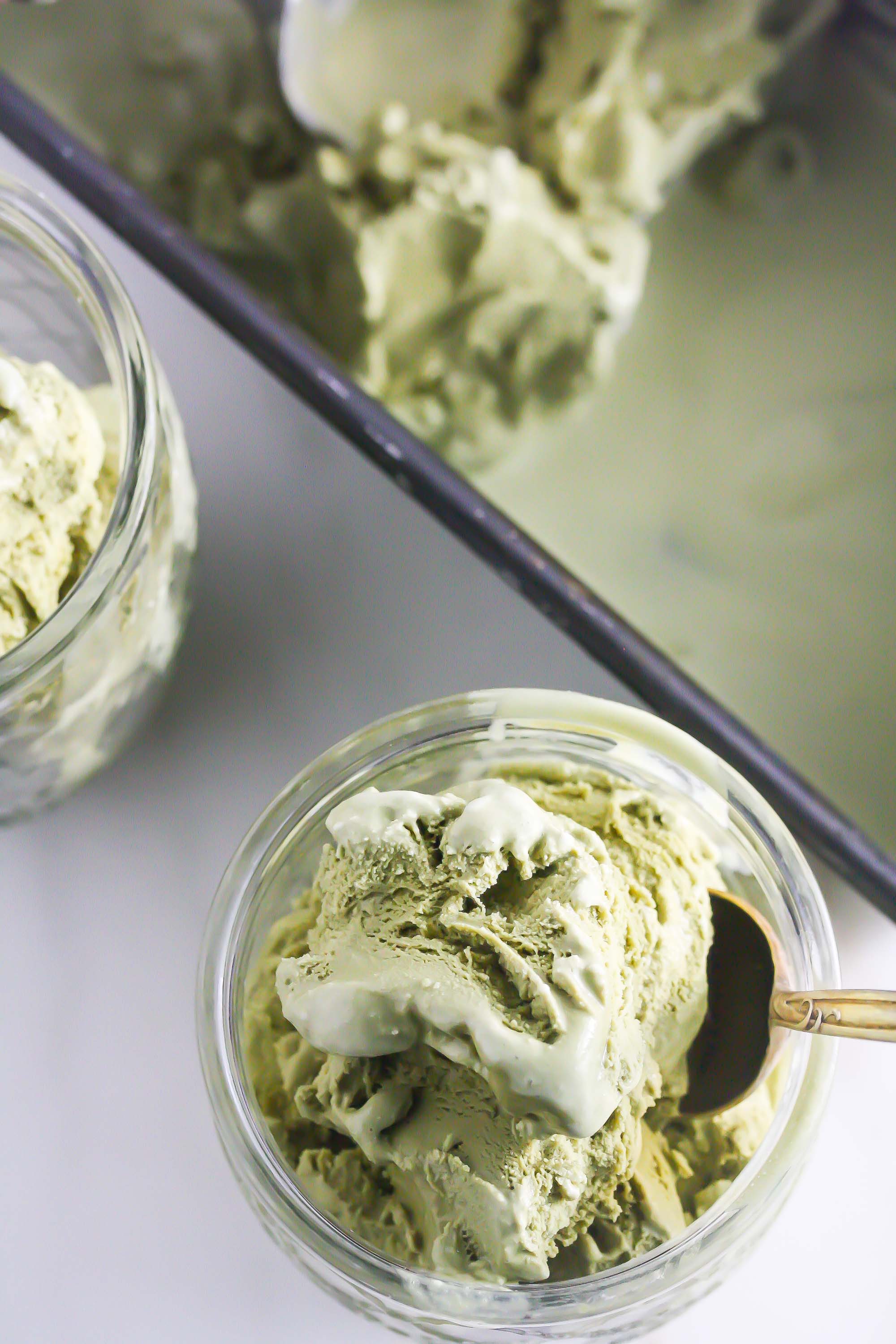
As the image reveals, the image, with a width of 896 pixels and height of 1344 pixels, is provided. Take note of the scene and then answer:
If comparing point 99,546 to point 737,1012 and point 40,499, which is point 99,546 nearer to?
point 40,499

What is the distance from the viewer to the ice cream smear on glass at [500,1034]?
0.49 metres

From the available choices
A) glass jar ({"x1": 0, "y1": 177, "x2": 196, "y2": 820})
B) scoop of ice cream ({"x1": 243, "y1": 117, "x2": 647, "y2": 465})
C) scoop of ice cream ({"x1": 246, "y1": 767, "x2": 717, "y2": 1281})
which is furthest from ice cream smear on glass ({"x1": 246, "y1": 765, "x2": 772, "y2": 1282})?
scoop of ice cream ({"x1": 243, "y1": 117, "x2": 647, "y2": 465})

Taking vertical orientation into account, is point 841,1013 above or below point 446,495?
below

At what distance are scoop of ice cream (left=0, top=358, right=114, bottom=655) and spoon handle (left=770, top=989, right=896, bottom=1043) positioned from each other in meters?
0.40

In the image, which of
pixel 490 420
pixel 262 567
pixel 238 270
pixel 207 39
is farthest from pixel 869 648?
pixel 207 39

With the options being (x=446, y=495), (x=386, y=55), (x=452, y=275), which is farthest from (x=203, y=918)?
(x=386, y=55)

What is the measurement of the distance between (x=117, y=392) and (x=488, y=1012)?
1.26 ft

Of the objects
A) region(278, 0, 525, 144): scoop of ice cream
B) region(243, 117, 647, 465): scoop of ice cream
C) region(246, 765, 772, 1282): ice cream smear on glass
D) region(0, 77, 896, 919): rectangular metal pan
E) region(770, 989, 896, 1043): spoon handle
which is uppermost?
region(278, 0, 525, 144): scoop of ice cream

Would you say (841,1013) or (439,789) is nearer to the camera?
(841,1013)

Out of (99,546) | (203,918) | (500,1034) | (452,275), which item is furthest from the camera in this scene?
(452,275)

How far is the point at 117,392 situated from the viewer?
0.65 metres

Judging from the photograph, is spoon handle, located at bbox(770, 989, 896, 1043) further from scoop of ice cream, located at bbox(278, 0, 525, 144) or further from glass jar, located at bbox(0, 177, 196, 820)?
scoop of ice cream, located at bbox(278, 0, 525, 144)

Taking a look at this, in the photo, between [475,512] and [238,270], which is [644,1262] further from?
[238,270]

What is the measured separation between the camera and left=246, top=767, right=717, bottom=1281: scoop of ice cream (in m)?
0.49
